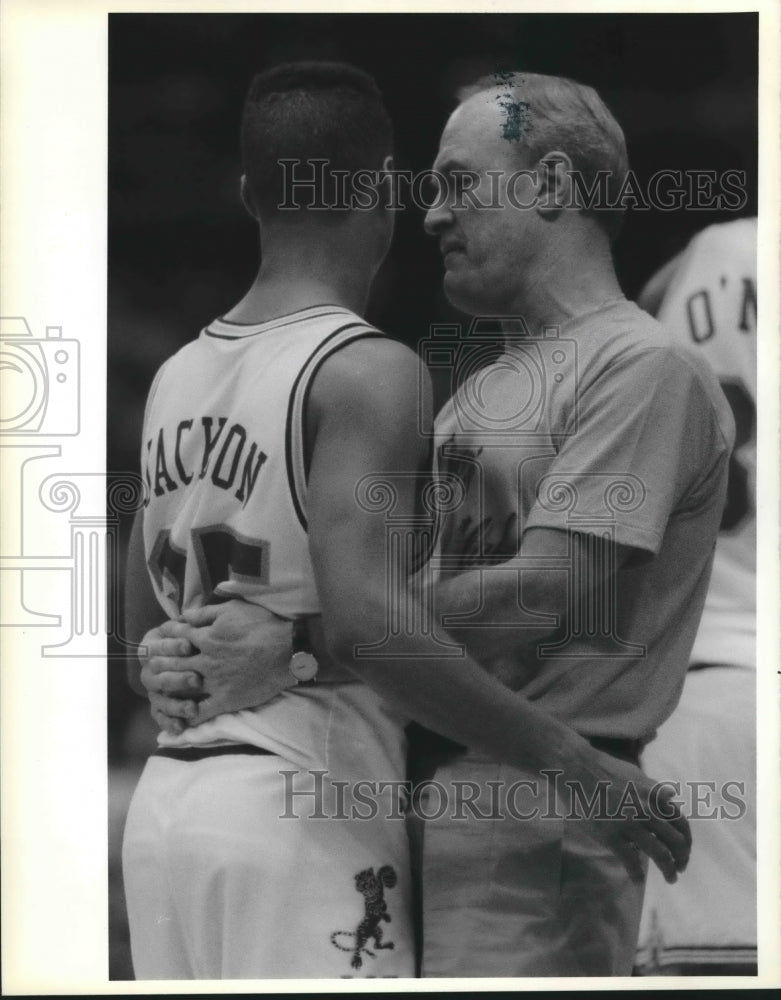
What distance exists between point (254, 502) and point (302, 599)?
27 cm

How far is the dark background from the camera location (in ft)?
10.9

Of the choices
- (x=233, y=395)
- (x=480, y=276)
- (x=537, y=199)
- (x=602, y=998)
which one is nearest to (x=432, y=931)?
(x=602, y=998)

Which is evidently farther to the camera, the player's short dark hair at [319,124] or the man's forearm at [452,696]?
the player's short dark hair at [319,124]

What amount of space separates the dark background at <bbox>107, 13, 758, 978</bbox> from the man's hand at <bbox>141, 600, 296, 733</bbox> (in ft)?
0.41

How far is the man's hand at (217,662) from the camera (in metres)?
3.20

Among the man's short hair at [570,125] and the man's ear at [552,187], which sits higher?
the man's short hair at [570,125]

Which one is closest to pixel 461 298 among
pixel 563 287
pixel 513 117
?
pixel 563 287

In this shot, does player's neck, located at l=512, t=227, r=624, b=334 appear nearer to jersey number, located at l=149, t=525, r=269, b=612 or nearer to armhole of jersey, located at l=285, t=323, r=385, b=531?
armhole of jersey, located at l=285, t=323, r=385, b=531

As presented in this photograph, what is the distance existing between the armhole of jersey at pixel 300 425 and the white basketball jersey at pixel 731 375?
0.92 m

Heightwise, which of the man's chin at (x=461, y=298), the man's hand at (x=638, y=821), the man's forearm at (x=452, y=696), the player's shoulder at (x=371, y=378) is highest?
the man's chin at (x=461, y=298)

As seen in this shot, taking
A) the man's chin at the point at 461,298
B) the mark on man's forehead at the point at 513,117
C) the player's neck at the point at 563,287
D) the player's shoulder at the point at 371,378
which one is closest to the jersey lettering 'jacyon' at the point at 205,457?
the player's shoulder at the point at 371,378

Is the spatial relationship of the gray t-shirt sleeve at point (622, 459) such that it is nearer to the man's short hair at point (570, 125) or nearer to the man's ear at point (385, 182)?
the man's short hair at point (570, 125)

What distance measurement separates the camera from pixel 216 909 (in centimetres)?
324

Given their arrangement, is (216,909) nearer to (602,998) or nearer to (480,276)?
(602,998)
